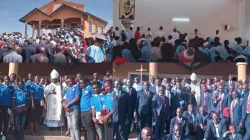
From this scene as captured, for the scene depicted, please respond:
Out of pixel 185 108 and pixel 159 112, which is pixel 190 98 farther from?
pixel 159 112

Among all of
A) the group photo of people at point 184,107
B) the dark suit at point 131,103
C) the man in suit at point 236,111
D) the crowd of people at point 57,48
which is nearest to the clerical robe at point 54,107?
the crowd of people at point 57,48

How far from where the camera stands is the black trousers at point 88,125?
139 inches

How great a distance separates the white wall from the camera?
3064 mm

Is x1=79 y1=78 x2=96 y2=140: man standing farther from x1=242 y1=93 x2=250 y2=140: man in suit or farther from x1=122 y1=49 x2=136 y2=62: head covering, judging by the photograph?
x1=242 y1=93 x2=250 y2=140: man in suit

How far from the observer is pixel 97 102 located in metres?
3.51

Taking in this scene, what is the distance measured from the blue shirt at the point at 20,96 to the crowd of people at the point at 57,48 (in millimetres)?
343

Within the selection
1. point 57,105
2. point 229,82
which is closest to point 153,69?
point 229,82

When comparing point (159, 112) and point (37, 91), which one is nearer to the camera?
point (159, 112)

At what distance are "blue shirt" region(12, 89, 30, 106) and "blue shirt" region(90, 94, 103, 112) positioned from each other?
2.39 ft

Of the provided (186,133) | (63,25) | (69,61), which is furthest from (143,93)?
(63,25)

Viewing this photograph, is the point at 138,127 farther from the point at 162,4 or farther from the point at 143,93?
the point at 162,4

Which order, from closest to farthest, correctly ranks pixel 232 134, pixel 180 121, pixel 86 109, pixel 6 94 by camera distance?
1. pixel 232 134
2. pixel 180 121
3. pixel 86 109
4. pixel 6 94

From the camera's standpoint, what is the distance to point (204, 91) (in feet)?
10.9

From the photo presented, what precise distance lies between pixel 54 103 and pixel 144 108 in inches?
36.3
